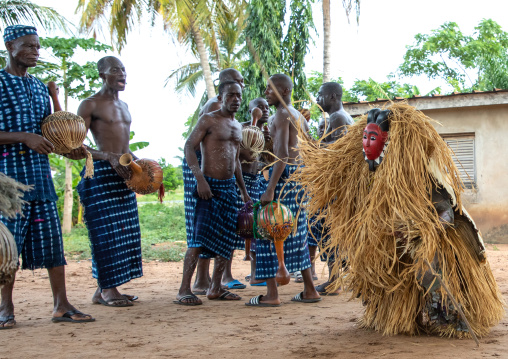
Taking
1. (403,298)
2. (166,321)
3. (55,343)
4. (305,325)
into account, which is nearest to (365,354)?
(403,298)

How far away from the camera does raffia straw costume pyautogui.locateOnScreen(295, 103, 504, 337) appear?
3314mm

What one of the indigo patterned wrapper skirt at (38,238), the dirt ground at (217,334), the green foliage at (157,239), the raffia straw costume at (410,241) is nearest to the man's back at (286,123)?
the raffia straw costume at (410,241)

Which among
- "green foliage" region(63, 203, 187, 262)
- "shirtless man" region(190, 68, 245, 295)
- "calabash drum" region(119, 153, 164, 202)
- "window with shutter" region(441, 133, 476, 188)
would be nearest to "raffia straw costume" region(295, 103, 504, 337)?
"calabash drum" region(119, 153, 164, 202)

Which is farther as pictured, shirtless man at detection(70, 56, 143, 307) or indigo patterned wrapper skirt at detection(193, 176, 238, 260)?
indigo patterned wrapper skirt at detection(193, 176, 238, 260)

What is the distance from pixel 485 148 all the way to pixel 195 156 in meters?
7.51

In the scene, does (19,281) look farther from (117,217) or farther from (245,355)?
(245,355)

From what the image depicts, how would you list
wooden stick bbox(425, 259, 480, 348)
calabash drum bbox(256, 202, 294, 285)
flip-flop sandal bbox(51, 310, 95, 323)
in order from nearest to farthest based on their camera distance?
wooden stick bbox(425, 259, 480, 348) → flip-flop sandal bbox(51, 310, 95, 323) → calabash drum bbox(256, 202, 294, 285)

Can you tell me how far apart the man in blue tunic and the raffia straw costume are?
6.86ft

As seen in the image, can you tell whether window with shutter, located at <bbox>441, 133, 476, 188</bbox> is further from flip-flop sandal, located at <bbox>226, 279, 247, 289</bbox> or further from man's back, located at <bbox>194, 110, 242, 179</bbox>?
man's back, located at <bbox>194, 110, 242, 179</bbox>

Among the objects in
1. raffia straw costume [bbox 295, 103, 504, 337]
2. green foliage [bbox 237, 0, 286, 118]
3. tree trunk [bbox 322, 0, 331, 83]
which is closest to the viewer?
raffia straw costume [bbox 295, 103, 504, 337]

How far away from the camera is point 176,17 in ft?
45.7

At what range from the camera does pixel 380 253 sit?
3.37 metres

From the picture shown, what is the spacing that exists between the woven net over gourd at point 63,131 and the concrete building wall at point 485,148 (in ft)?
24.3

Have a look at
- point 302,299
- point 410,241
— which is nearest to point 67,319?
point 302,299
